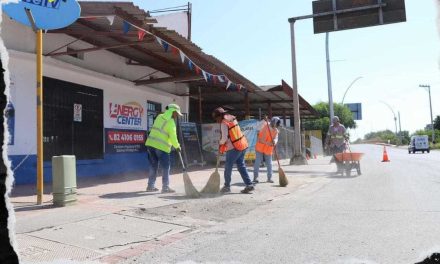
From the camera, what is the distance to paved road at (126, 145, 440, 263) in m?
4.07

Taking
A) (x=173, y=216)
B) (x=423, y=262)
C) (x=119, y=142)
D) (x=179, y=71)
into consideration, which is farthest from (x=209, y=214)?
(x=179, y=71)

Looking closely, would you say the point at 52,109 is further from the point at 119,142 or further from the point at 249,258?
the point at 249,258

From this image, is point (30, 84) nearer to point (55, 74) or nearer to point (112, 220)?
point (55, 74)

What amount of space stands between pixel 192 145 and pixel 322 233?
1188 centimetres

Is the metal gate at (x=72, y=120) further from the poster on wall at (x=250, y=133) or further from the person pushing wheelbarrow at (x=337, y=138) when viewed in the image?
the person pushing wheelbarrow at (x=337, y=138)

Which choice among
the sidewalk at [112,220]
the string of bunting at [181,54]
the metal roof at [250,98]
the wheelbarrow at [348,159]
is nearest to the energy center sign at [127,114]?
the string of bunting at [181,54]

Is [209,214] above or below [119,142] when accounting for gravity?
below

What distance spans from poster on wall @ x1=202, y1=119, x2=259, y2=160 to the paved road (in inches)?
340

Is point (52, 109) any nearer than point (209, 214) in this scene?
No

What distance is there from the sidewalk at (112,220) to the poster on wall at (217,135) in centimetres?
796

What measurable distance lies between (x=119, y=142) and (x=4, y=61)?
12.8 m

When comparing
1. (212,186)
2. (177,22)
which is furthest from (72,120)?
(177,22)

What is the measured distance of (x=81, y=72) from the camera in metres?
11.5

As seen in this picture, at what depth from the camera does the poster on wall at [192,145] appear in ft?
53.4
